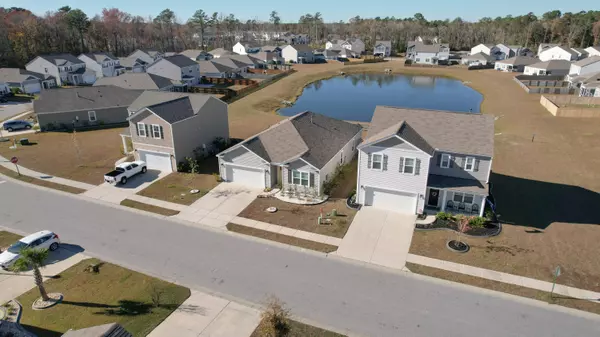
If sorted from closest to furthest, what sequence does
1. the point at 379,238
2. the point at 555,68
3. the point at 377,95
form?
1. the point at 379,238
2. the point at 377,95
3. the point at 555,68

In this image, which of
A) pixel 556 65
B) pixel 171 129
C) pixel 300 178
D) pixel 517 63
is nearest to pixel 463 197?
pixel 300 178

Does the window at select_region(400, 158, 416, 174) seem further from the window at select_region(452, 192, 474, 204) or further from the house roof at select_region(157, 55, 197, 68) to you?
the house roof at select_region(157, 55, 197, 68)

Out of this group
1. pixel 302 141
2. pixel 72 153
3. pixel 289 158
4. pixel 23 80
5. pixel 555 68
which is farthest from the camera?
pixel 555 68

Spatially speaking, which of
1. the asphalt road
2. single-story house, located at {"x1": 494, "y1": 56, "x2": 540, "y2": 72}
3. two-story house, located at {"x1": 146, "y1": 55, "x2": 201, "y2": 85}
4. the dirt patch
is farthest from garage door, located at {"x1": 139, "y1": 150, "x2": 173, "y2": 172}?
single-story house, located at {"x1": 494, "y1": 56, "x2": 540, "y2": 72}

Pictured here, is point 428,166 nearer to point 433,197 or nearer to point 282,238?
point 433,197

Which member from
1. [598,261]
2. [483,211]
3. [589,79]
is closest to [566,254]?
[598,261]

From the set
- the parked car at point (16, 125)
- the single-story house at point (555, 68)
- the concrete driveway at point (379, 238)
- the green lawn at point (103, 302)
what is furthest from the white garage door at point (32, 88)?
the single-story house at point (555, 68)

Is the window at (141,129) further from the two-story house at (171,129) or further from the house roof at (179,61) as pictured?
the house roof at (179,61)
